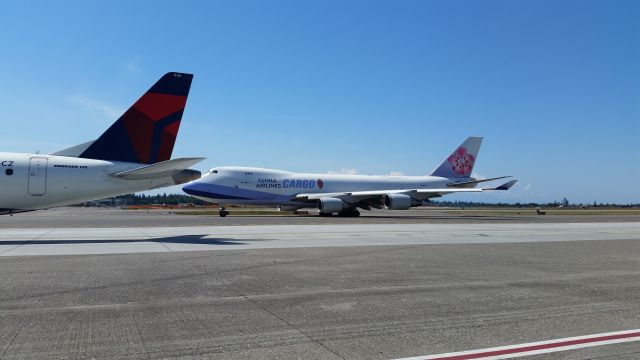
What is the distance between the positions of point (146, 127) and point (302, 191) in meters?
27.4

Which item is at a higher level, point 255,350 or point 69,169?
point 69,169

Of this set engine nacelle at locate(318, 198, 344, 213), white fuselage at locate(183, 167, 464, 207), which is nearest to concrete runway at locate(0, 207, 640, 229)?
engine nacelle at locate(318, 198, 344, 213)

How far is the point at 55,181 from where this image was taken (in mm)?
14992

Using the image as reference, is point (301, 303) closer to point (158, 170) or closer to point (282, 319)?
point (282, 319)

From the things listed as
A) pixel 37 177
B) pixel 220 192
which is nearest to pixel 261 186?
pixel 220 192

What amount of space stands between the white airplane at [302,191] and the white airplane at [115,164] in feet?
70.8

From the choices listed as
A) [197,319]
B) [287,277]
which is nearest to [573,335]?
[197,319]

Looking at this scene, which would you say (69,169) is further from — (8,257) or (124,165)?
(8,257)

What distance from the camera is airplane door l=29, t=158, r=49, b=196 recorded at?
1484cm

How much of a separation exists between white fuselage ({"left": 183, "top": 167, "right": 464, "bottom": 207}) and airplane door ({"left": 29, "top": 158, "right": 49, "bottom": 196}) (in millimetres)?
25229

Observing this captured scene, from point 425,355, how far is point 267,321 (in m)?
1.82

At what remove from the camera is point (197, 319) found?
17.4ft

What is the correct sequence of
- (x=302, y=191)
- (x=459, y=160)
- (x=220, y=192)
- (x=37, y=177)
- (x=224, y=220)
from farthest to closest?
(x=459, y=160) → (x=302, y=191) → (x=220, y=192) → (x=224, y=220) → (x=37, y=177)

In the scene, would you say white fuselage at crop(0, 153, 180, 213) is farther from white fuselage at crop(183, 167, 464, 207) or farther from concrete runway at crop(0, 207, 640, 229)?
white fuselage at crop(183, 167, 464, 207)
